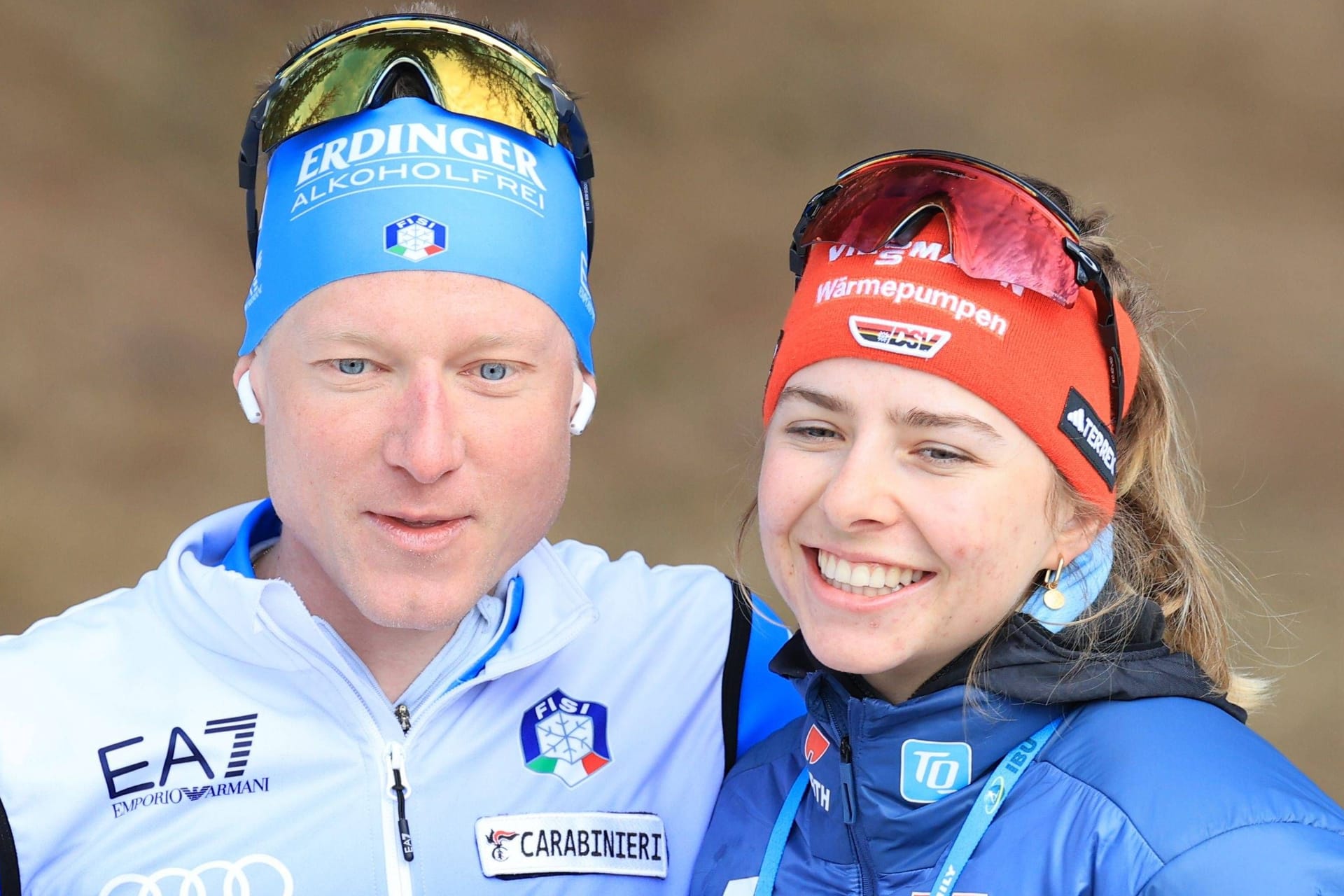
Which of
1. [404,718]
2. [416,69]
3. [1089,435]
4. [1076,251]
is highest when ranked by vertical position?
[416,69]

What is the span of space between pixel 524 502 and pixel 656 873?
623mm

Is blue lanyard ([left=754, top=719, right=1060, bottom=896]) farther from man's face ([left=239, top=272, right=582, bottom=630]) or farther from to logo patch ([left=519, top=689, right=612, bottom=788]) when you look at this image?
man's face ([left=239, top=272, right=582, bottom=630])

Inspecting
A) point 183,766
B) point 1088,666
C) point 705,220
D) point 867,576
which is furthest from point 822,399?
point 705,220

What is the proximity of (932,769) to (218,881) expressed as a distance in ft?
3.36

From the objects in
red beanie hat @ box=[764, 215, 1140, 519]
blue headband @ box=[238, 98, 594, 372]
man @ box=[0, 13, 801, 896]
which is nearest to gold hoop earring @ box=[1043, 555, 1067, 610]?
red beanie hat @ box=[764, 215, 1140, 519]

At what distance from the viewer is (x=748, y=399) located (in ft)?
20.3

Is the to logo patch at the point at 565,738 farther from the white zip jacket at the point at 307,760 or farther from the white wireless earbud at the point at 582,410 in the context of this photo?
the white wireless earbud at the point at 582,410

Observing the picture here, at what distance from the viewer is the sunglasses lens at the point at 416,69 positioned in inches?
98.7

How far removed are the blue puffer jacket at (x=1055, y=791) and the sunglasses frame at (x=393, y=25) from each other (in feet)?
2.91

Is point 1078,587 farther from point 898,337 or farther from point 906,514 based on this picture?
point 898,337

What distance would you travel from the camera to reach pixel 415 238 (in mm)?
2395

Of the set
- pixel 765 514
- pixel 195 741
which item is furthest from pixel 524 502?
pixel 195 741

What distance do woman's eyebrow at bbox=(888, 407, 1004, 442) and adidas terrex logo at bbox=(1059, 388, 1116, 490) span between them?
13 cm

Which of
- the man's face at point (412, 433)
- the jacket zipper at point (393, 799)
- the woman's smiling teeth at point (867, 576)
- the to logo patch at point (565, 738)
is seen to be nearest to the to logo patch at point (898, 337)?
the woman's smiling teeth at point (867, 576)
